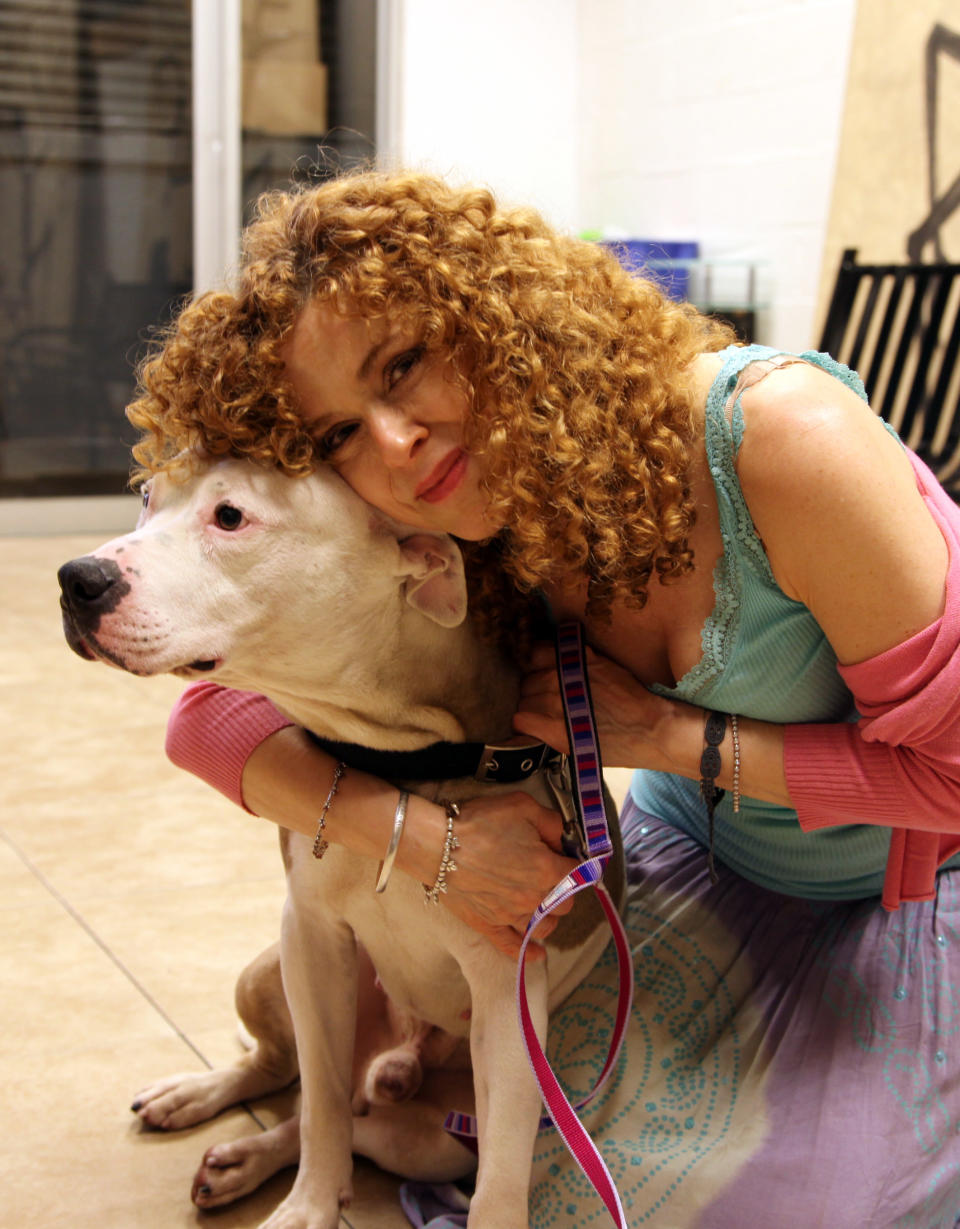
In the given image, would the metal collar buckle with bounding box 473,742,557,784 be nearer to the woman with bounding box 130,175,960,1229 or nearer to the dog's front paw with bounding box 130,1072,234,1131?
the woman with bounding box 130,175,960,1229

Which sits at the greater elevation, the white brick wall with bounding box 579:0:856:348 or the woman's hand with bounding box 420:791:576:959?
the white brick wall with bounding box 579:0:856:348

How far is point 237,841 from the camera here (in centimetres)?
255

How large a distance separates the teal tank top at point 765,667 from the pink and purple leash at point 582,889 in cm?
12

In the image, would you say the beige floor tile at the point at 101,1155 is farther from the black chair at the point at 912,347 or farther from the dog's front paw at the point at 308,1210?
the black chair at the point at 912,347

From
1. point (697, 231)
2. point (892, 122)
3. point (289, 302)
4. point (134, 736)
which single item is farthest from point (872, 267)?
point (289, 302)

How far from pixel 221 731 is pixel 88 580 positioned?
0.42 meters

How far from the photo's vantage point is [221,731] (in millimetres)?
1534

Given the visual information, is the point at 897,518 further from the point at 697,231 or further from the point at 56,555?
the point at 56,555

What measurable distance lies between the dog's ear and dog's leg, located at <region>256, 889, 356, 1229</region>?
1.08 ft

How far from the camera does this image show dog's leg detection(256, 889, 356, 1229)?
56.7 inches

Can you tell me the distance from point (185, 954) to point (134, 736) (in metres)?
1.14

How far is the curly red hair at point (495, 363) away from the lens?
1223mm

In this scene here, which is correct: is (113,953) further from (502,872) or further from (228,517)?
(228,517)

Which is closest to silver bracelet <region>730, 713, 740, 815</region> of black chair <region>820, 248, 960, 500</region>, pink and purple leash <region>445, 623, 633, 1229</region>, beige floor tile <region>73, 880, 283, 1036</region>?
pink and purple leash <region>445, 623, 633, 1229</region>
